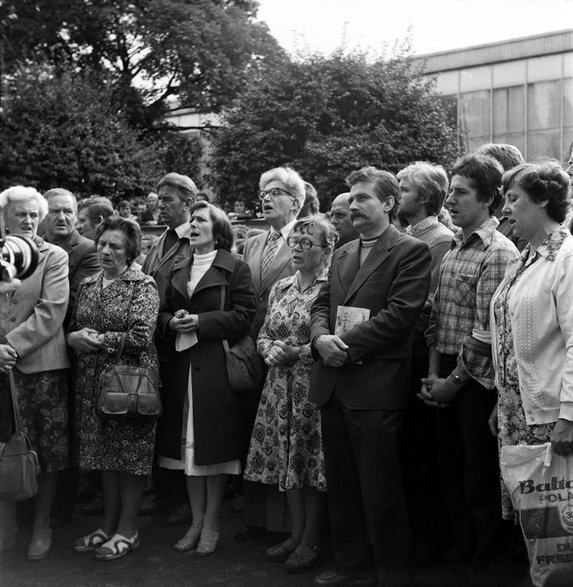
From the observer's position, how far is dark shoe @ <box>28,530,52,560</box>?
4.86m

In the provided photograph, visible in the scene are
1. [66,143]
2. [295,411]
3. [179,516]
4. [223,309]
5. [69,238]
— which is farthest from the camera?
[66,143]

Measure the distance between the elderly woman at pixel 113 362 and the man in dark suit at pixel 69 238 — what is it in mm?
440

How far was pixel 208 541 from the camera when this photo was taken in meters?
4.92

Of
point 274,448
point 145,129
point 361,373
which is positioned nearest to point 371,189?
point 361,373

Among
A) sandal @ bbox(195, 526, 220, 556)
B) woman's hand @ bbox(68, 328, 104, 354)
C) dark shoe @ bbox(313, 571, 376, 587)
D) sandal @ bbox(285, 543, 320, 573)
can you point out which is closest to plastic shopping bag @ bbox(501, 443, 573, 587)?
dark shoe @ bbox(313, 571, 376, 587)

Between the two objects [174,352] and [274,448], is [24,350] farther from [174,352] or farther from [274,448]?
[274,448]

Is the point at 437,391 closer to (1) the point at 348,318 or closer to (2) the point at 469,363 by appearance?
(2) the point at 469,363

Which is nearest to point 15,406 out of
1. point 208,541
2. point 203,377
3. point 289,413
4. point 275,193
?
point 203,377

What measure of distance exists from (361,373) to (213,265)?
1355mm

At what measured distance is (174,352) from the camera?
515cm

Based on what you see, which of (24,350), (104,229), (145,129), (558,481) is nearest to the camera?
(558,481)

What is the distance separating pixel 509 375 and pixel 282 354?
1325mm

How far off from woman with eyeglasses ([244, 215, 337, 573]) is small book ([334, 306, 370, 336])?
1.12ft

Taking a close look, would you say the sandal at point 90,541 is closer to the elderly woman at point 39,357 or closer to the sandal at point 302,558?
the elderly woman at point 39,357
